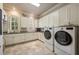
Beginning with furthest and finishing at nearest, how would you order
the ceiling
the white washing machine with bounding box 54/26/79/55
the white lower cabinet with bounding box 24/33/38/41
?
the white lower cabinet with bounding box 24/33/38/41
the ceiling
the white washing machine with bounding box 54/26/79/55

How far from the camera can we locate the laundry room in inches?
50.5

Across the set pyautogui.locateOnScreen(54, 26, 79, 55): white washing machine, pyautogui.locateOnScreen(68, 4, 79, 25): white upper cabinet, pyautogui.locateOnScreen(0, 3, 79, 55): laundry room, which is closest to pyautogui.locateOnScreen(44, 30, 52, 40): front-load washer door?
pyautogui.locateOnScreen(0, 3, 79, 55): laundry room

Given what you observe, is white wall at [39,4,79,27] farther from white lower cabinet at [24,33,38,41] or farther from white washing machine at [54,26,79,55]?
white lower cabinet at [24,33,38,41]

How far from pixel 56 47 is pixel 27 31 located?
628mm

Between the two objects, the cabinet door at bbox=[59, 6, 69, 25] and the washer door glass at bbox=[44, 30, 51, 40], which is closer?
the cabinet door at bbox=[59, 6, 69, 25]

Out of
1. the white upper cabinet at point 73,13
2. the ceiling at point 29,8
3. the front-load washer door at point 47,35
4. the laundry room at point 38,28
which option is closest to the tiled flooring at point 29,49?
the laundry room at point 38,28

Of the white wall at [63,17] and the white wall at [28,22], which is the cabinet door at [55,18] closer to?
the white wall at [63,17]

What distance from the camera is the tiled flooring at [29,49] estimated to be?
133cm

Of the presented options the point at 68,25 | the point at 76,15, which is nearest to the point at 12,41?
the point at 68,25

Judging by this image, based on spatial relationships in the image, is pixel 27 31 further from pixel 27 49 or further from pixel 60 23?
pixel 60 23

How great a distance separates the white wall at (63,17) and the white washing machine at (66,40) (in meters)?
0.11

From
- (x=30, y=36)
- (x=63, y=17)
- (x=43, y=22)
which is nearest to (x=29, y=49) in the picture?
(x=30, y=36)

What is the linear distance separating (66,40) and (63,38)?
61 millimetres

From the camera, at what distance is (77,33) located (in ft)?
3.93
